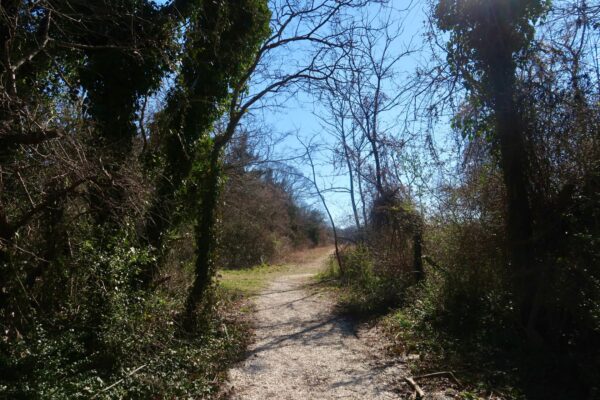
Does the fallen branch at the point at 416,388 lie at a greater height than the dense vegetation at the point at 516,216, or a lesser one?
lesser

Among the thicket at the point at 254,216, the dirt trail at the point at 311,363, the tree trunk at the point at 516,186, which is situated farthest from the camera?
the thicket at the point at 254,216

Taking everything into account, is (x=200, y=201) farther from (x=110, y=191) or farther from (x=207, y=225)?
(x=110, y=191)

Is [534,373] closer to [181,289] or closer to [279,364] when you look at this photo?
[279,364]

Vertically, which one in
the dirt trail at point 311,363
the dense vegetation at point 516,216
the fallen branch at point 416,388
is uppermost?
the dense vegetation at point 516,216

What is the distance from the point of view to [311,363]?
7.29 meters

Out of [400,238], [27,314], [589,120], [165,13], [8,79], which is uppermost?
[165,13]

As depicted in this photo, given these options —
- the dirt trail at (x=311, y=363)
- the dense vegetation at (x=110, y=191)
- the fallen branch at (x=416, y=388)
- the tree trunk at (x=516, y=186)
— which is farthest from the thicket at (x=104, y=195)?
the tree trunk at (x=516, y=186)

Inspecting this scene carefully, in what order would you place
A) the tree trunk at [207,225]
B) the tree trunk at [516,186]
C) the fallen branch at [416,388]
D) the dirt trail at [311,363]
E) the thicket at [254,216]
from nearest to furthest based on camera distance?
1. the fallen branch at [416,388]
2. the dirt trail at [311,363]
3. the tree trunk at [516,186]
4. the tree trunk at [207,225]
5. the thicket at [254,216]

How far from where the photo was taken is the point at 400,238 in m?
12.4

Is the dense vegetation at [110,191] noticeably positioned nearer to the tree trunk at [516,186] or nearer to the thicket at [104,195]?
the thicket at [104,195]

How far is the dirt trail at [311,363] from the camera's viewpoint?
599 centimetres

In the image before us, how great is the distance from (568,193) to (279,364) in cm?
534

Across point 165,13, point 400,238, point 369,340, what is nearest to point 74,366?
point 369,340

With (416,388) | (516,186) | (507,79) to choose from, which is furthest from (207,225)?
(507,79)
